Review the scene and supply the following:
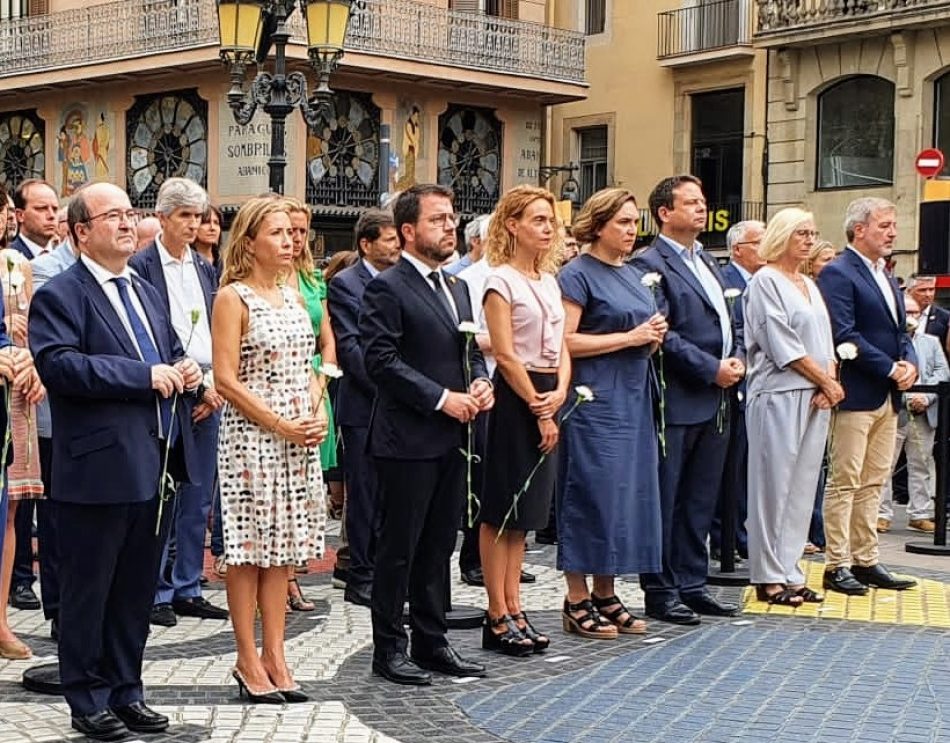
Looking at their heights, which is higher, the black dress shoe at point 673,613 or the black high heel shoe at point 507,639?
the black high heel shoe at point 507,639

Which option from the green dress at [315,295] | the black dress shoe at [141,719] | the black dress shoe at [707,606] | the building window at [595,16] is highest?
the building window at [595,16]

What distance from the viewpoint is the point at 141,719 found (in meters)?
6.45

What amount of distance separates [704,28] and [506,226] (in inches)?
1047

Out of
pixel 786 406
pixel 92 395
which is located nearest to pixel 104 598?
pixel 92 395

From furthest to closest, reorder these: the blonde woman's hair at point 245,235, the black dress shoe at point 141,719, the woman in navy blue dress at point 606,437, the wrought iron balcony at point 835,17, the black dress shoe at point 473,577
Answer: the wrought iron balcony at point 835,17
the black dress shoe at point 473,577
the woman in navy blue dress at point 606,437
the blonde woman's hair at point 245,235
the black dress shoe at point 141,719

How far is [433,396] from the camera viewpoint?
7.40 metres

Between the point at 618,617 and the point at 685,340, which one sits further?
the point at 685,340

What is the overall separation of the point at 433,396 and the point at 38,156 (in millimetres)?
29132

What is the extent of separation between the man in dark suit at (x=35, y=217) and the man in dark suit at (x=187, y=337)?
0.51 m

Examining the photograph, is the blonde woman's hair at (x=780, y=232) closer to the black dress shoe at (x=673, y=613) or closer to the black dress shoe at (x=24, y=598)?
the black dress shoe at (x=673, y=613)

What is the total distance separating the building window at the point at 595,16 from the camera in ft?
117

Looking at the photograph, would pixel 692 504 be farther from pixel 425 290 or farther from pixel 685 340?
pixel 425 290

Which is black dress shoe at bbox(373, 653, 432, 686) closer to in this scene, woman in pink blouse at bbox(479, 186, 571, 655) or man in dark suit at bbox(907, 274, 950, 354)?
woman in pink blouse at bbox(479, 186, 571, 655)

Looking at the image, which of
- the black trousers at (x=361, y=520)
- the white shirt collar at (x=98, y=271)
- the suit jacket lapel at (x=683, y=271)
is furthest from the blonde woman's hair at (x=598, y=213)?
the white shirt collar at (x=98, y=271)
